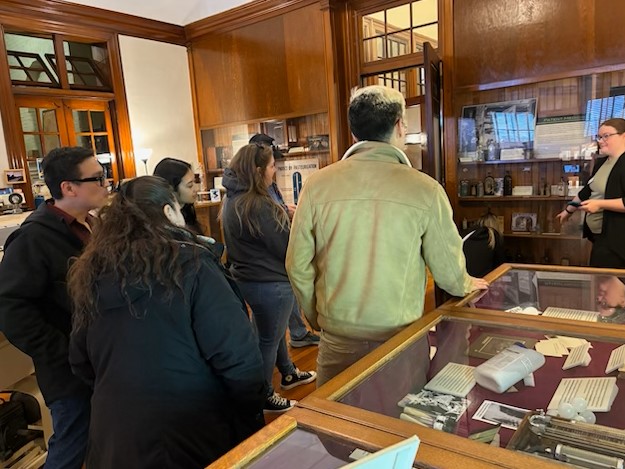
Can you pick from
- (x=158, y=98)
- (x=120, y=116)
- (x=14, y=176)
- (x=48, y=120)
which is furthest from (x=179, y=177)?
(x=158, y=98)

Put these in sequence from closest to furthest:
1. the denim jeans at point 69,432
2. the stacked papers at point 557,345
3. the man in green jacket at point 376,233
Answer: the stacked papers at point 557,345
the man in green jacket at point 376,233
the denim jeans at point 69,432

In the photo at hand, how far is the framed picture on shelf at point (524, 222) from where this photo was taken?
4324 millimetres

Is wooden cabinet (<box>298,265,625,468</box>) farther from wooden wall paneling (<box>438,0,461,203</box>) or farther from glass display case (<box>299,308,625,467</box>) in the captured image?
wooden wall paneling (<box>438,0,461,203</box>)

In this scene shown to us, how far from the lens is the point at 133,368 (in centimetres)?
A: 115

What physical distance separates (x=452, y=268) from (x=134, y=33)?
5981 millimetres

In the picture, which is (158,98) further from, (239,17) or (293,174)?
(293,174)

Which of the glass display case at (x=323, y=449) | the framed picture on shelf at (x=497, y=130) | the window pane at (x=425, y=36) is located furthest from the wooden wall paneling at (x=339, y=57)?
the glass display case at (x=323, y=449)

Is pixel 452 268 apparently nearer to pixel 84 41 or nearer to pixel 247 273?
pixel 247 273

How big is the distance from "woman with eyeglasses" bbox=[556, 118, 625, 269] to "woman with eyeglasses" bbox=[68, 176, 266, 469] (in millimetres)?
2316

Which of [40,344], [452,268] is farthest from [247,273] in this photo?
[452,268]

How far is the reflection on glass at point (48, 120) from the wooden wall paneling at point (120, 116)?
71 centimetres

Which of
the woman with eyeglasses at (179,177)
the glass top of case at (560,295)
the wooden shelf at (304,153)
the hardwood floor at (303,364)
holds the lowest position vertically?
the hardwood floor at (303,364)

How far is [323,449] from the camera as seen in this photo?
809 mm

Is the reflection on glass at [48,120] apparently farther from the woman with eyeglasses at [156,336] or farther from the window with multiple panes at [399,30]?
the woman with eyeglasses at [156,336]
